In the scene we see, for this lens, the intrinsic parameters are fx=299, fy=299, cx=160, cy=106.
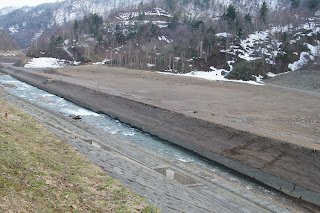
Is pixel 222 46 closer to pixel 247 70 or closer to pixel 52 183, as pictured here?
pixel 247 70

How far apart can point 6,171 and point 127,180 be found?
3.83m

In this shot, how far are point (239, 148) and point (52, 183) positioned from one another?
1204cm

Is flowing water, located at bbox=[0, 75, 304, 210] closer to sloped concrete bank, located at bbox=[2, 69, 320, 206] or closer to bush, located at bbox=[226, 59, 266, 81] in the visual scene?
sloped concrete bank, located at bbox=[2, 69, 320, 206]

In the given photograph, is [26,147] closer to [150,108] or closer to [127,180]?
[127,180]

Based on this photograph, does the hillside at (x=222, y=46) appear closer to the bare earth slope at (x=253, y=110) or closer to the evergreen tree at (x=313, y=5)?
the evergreen tree at (x=313, y=5)

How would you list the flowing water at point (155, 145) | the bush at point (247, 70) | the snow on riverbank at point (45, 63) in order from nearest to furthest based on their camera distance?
the flowing water at point (155, 145)
the bush at point (247, 70)
the snow on riverbank at point (45, 63)

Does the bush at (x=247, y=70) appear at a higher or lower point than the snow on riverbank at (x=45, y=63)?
higher

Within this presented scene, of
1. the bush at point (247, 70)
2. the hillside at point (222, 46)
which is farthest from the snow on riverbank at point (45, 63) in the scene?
the bush at point (247, 70)

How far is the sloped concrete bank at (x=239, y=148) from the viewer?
13602mm

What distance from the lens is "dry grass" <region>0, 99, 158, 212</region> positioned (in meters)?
6.29

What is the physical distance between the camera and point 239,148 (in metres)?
17.1

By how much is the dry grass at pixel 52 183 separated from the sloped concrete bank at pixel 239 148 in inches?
333

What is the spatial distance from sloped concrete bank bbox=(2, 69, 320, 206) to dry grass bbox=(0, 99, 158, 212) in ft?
27.7

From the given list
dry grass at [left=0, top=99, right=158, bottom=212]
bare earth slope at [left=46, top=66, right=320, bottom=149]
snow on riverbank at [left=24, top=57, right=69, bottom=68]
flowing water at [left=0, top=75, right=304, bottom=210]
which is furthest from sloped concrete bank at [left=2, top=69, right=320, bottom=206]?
snow on riverbank at [left=24, top=57, right=69, bottom=68]
